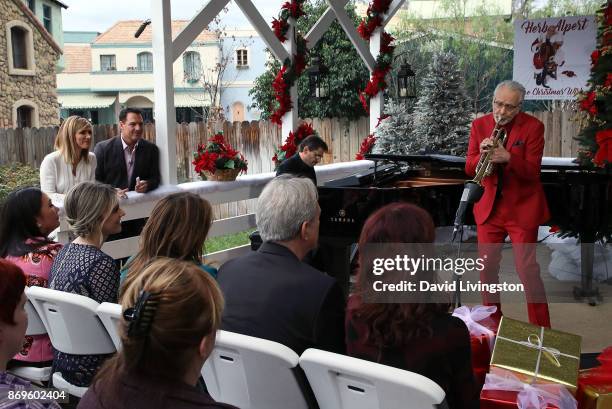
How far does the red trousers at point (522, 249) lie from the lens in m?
3.72

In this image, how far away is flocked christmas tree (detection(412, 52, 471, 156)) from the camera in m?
8.24

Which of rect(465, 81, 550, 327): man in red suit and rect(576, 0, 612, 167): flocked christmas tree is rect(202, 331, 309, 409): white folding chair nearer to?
rect(465, 81, 550, 327): man in red suit

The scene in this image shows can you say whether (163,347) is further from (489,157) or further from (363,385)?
(489,157)

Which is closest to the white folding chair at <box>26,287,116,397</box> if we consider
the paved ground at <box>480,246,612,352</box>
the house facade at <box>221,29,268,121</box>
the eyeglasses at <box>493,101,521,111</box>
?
the eyeglasses at <box>493,101,521,111</box>

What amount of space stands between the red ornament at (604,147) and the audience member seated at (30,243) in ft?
12.4

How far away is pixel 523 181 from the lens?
148 inches

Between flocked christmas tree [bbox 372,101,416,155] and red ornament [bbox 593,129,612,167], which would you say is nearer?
red ornament [bbox 593,129,612,167]

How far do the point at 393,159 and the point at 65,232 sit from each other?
255 centimetres

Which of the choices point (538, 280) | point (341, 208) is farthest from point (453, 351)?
point (341, 208)

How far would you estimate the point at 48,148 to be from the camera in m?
8.26

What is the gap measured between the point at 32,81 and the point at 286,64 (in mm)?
12955

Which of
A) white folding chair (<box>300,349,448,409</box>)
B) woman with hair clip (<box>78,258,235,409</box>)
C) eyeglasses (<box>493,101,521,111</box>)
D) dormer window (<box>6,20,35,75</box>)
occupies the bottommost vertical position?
white folding chair (<box>300,349,448,409</box>)

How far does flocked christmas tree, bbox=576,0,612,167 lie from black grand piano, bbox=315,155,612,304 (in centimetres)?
21

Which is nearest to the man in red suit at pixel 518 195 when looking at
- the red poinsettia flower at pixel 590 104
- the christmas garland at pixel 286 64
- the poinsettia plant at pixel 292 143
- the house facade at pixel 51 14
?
the red poinsettia flower at pixel 590 104
